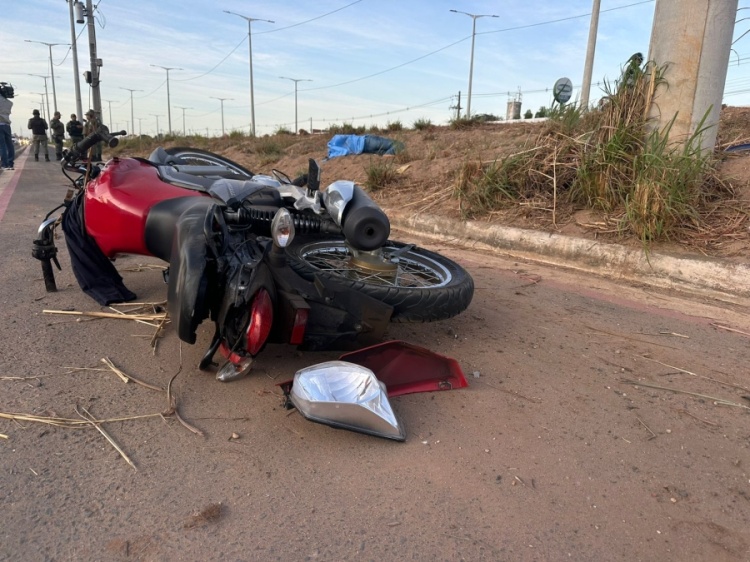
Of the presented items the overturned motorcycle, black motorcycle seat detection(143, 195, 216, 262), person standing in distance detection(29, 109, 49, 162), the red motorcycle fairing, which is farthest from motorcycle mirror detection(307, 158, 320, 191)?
person standing in distance detection(29, 109, 49, 162)

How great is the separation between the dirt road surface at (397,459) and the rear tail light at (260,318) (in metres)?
0.31

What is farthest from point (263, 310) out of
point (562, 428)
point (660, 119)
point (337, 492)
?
point (660, 119)

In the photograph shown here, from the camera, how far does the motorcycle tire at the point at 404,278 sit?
2543 millimetres

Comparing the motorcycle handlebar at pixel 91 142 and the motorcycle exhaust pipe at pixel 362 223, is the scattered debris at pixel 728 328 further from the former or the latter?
the motorcycle handlebar at pixel 91 142

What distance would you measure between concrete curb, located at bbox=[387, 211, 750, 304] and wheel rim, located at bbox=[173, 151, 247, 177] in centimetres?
288

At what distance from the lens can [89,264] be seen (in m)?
3.38

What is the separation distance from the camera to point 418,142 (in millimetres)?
14297

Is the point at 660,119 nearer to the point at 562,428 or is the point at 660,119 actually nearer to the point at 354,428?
the point at 562,428

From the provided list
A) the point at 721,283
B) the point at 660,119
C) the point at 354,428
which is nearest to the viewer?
the point at 354,428

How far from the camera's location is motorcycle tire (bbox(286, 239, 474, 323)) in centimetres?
254

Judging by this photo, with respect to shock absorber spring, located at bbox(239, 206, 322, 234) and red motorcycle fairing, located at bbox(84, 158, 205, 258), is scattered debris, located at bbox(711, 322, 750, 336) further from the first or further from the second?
red motorcycle fairing, located at bbox(84, 158, 205, 258)

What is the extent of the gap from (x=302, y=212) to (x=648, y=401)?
6.39 ft

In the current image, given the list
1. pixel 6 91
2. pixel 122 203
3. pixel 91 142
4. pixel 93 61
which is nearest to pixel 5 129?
pixel 6 91

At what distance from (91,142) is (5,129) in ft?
44.8
